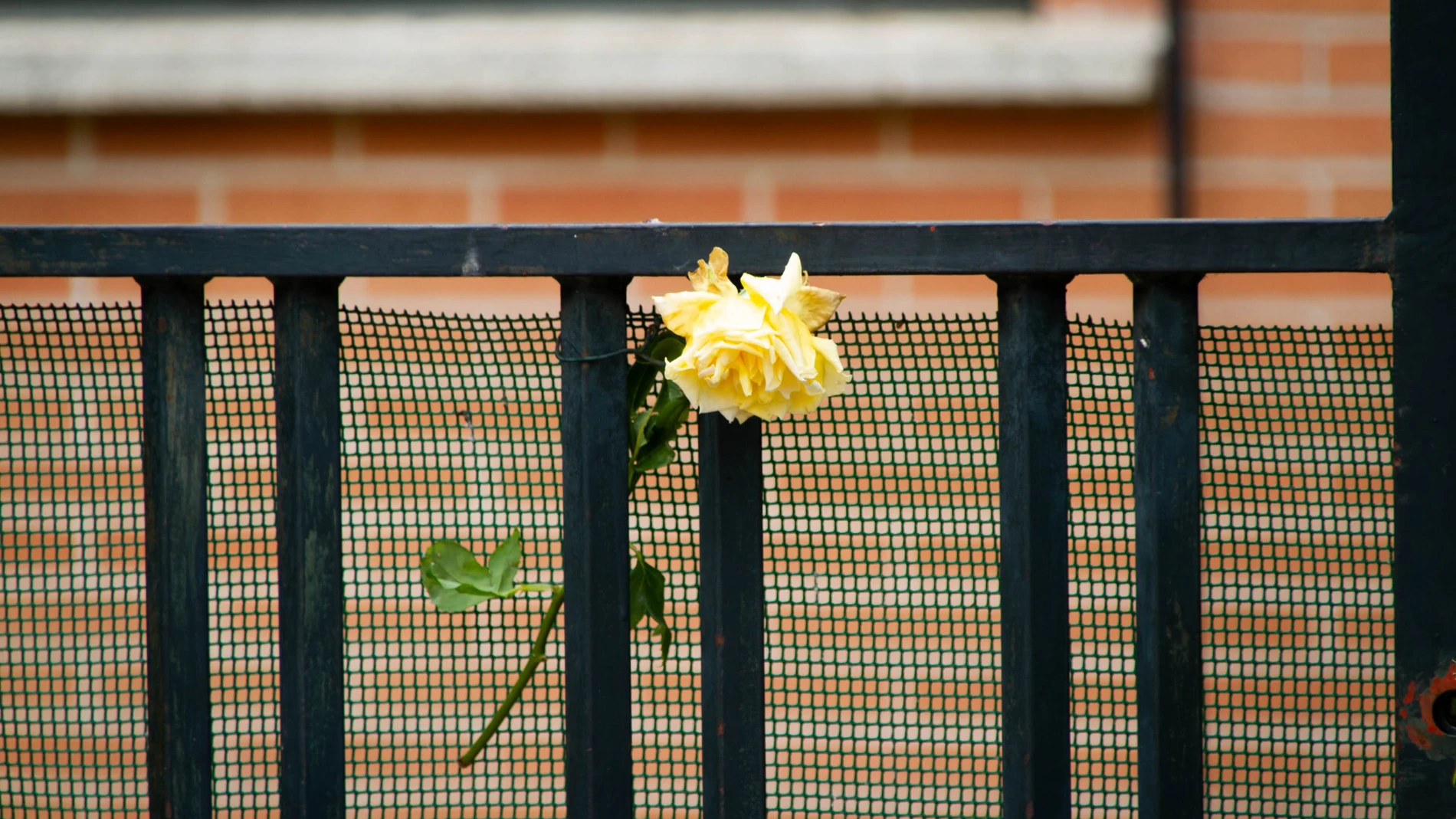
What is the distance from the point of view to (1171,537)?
96 cm

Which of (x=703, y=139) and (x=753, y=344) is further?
(x=703, y=139)

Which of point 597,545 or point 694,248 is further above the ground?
point 694,248

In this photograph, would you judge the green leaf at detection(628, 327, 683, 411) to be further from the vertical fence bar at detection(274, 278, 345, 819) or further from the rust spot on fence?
the rust spot on fence

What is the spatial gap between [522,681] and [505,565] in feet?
0.37

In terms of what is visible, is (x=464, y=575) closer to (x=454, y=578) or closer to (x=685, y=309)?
(x=454, y=578)

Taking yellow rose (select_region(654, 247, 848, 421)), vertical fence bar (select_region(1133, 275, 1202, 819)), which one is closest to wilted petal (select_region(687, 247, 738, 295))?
yellow rose (select_region(654, 247, 848, 421))

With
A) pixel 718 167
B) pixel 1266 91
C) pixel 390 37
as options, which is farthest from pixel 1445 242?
pixel 390 37

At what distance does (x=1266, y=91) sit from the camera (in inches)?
70.7

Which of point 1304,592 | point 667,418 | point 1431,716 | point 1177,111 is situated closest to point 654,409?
point 667,418

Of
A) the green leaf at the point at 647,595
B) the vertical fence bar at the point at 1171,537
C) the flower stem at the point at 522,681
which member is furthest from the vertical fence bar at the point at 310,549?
the vertical fence bar at the point at 1171,537

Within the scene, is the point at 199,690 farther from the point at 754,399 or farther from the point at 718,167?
the point at 718,167

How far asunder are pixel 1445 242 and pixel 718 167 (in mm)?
1107

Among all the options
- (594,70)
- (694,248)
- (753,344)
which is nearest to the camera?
(753,344)

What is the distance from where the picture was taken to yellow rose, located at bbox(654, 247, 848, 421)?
33.3 inches
